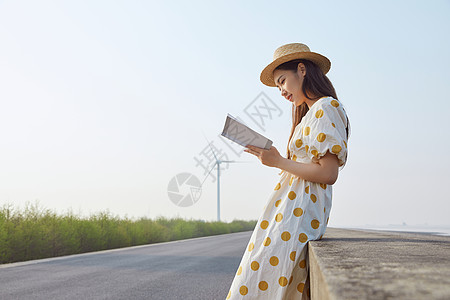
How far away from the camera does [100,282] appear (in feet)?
14.6

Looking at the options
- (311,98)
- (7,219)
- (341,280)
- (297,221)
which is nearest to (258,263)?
(297,221)

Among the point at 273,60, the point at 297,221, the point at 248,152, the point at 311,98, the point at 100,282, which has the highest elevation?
the point at 273,60

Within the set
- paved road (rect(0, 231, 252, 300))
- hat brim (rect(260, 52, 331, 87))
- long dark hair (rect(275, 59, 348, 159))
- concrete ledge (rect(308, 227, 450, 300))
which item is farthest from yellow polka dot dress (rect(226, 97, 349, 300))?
paved road (rect(0, 231, 252, 300))

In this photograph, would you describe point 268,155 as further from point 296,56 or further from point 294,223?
point 296,56

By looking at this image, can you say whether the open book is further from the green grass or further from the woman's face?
the green grass

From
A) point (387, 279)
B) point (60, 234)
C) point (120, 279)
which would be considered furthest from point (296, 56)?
point (60, 234)

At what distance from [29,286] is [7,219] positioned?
180 inches

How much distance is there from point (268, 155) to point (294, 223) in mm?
277

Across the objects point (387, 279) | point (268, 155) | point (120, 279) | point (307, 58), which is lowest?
point (120, 279)

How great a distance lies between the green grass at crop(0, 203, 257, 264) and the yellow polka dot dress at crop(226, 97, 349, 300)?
6.77 metres

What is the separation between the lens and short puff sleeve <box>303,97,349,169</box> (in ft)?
5.09

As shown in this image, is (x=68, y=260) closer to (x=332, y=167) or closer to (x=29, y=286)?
(x=29, y=286)

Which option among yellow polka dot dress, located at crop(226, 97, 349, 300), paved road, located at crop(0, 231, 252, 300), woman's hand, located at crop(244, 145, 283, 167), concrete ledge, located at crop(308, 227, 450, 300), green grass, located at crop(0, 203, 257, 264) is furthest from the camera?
green grass, located at crop(0, 203, 257, 264)

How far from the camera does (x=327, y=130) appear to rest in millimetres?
1562
